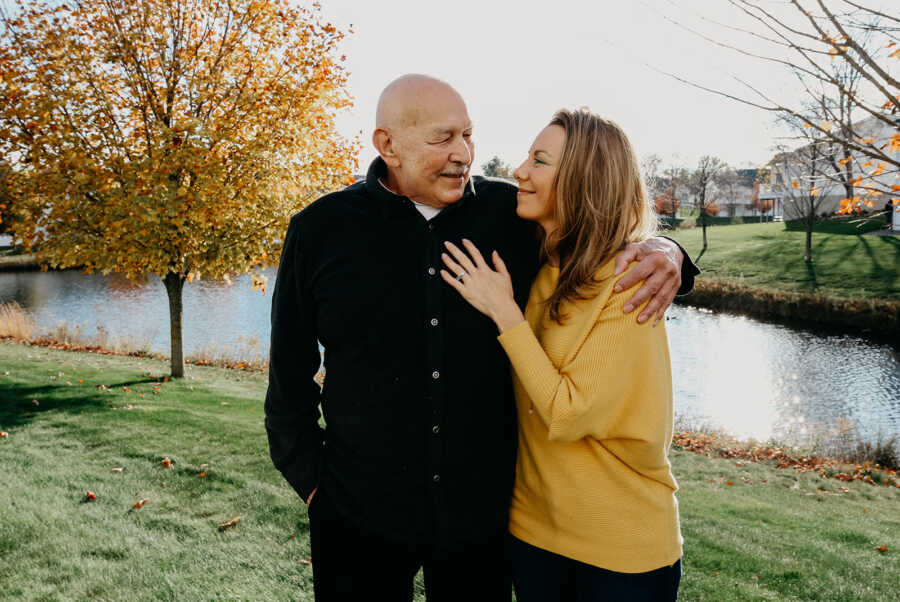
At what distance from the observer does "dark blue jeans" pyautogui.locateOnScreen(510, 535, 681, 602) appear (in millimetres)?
2045

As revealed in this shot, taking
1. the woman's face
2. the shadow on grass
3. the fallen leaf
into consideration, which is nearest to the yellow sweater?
the woman's face

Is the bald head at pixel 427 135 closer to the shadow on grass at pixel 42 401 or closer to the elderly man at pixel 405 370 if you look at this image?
the elderly man at pixel 405 370

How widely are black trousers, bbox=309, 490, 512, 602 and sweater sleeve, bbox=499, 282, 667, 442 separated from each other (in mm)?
663

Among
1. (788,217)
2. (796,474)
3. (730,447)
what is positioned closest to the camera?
(796,474)

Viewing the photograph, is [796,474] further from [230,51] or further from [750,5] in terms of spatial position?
[230,51]

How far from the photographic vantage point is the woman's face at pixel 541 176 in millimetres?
2264

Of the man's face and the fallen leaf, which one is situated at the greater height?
the man's face

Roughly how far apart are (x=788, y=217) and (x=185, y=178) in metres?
56.8

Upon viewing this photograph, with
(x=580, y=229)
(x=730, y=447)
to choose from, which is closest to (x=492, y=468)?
(x=580, y=229)

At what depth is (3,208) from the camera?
29.8ft

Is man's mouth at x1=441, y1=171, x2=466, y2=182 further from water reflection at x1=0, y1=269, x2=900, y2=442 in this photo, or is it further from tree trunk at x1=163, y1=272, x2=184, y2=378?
water reflection at x1=0, y1=269, x2=900, y2=442

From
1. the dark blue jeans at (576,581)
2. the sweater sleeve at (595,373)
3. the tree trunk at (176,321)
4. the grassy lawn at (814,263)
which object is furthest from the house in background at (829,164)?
the grassy lawn at (814,263)

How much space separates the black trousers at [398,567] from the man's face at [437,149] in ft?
4.52

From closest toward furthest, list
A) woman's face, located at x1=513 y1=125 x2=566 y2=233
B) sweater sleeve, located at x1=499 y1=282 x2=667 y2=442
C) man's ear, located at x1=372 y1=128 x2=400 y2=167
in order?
1. sweater sleeve, located at x1=499 y1=282 x2=667 y2=442
2. woman's face, located at x1=513 y1=125 x2=566 y2=233
3. man's ear, located at x1=372 y1=128 x2=400 y2=167
